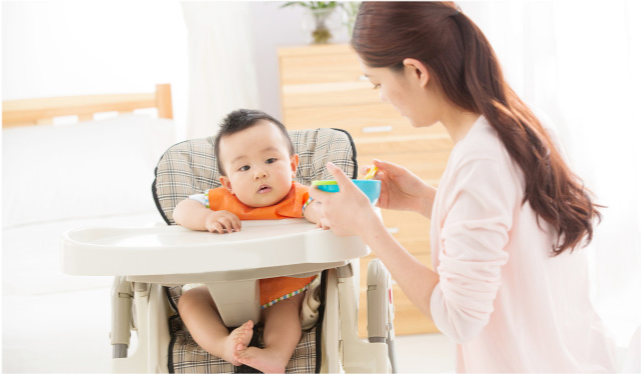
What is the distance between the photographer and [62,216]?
9.66 ft

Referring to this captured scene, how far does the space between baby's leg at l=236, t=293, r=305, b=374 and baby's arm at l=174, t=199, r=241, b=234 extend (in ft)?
0.61

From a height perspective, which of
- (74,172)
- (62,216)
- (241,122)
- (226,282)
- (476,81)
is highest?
(476,81)

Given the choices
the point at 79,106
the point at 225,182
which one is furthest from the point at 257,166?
the point at 79,106

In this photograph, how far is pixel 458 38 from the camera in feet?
3.92

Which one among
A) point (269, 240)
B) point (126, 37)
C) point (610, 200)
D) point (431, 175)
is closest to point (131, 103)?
point (126, 37)

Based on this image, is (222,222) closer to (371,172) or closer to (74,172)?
(371,172)

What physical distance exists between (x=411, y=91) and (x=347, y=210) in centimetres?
23

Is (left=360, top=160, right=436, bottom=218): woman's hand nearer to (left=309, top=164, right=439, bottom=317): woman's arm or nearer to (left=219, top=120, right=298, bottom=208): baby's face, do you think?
(left=219, top=120, right=298, bottom=208): baby's face

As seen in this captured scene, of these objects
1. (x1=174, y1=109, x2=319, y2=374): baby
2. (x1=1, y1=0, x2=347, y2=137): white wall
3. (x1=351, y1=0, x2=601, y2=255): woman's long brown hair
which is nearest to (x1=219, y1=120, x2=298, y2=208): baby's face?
(x1=174, y1=109, x2=319, y2=374): baby

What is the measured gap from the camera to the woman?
1.11 meters

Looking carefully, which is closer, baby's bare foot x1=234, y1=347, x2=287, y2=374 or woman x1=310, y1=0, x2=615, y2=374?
woman x1=310, y1=0, x2=615, y2=374

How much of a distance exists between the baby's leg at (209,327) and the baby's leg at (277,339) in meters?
0.02

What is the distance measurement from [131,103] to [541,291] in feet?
Answer: 8.49

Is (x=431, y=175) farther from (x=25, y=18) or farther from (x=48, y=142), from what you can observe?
(x=25, y=18)
